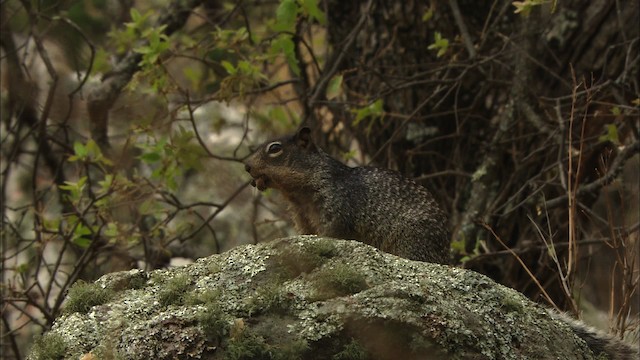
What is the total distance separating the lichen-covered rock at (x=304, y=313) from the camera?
3.18 meters

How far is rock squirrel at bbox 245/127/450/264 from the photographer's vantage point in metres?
5.26

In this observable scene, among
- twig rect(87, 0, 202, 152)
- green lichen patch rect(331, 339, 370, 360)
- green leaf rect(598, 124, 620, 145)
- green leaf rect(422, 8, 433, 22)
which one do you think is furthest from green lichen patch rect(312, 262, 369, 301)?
twig rect(87, 0, 202, 152)

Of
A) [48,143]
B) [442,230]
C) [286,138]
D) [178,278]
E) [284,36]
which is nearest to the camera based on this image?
[178,278]

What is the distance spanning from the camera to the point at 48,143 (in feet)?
28.5

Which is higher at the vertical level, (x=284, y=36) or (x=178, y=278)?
(x=284, y=36)

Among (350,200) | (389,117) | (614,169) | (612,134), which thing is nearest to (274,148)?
(350,200)

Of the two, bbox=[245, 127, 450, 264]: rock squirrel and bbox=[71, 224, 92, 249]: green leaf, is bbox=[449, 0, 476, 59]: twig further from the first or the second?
bbox=[71, 224, 92, 249]: green leaf

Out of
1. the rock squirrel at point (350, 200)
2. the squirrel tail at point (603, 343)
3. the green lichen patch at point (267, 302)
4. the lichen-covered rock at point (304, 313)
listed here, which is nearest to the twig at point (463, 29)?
the rock squirrel at point (350, 200)

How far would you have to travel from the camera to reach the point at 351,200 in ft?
18.0

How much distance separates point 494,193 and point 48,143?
12.3ft

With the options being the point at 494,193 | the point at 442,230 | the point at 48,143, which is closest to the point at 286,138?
the point at 442,230

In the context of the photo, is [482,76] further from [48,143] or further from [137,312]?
[137,312]

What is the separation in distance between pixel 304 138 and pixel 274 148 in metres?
0.21

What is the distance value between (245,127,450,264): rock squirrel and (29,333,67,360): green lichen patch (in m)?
2.20
